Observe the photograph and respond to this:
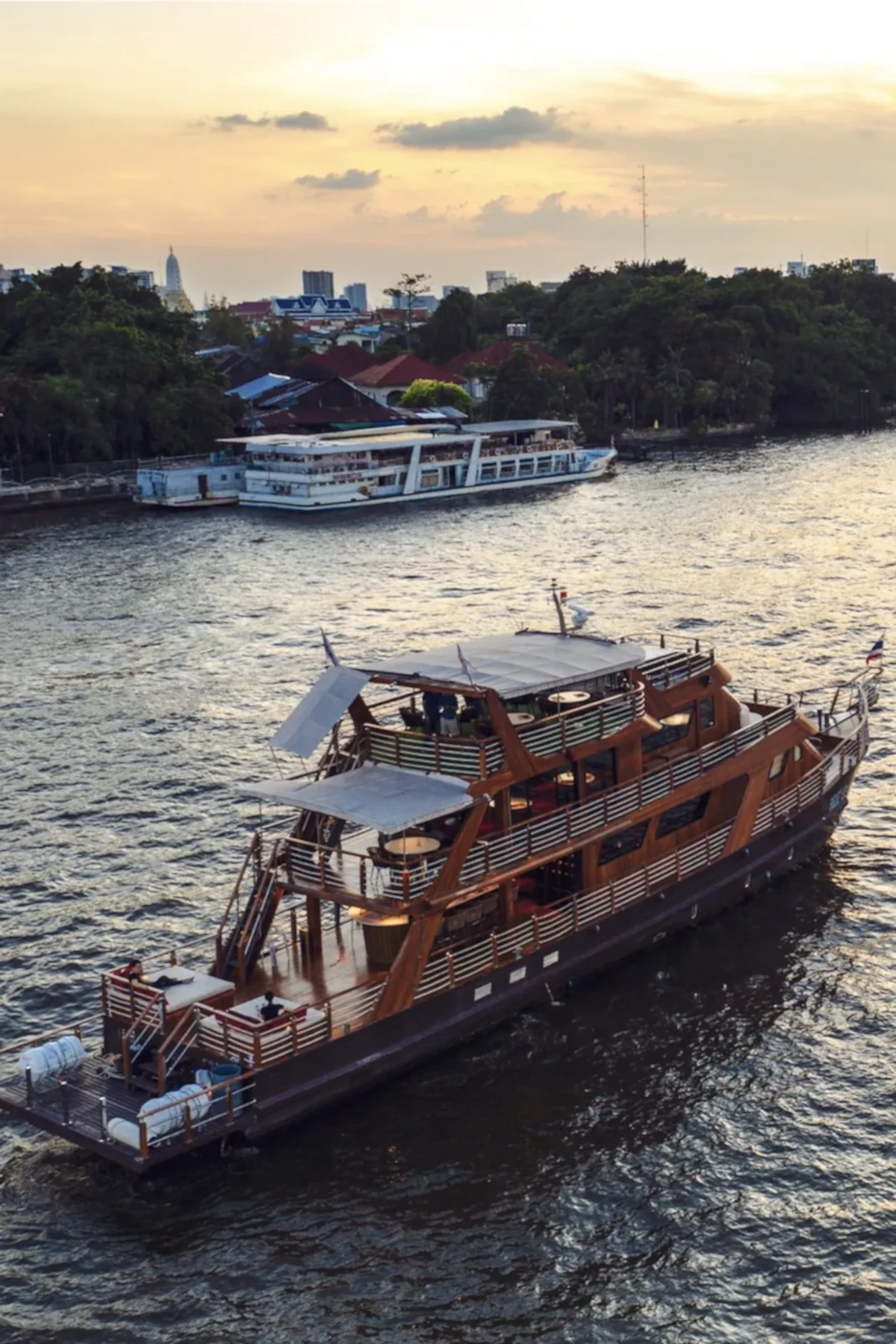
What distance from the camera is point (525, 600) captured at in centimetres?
6297

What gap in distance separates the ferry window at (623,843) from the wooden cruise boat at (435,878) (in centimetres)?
5

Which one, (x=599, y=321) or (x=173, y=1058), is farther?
(x=599, y=321)

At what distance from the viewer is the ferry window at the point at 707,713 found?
3145cm

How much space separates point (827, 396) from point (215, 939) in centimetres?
12452

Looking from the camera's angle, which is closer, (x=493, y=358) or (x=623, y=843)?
(x=623, y=843)

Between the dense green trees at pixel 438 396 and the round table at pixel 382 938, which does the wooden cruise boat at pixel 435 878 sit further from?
the dense green trees at pixel 438 396

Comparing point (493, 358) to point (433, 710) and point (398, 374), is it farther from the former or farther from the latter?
point (433, 710)

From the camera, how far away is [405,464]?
100875 mm

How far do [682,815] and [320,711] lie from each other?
864 cm

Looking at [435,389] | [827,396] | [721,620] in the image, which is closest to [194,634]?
[721,620]

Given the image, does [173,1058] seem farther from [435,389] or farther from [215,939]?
[435,389]

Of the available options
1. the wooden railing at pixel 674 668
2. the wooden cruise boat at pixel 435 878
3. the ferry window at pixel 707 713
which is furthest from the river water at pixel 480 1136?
the wooden railing at pixel 674 668

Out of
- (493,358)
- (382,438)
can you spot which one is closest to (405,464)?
(382,438)

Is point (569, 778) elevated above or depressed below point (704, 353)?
below
